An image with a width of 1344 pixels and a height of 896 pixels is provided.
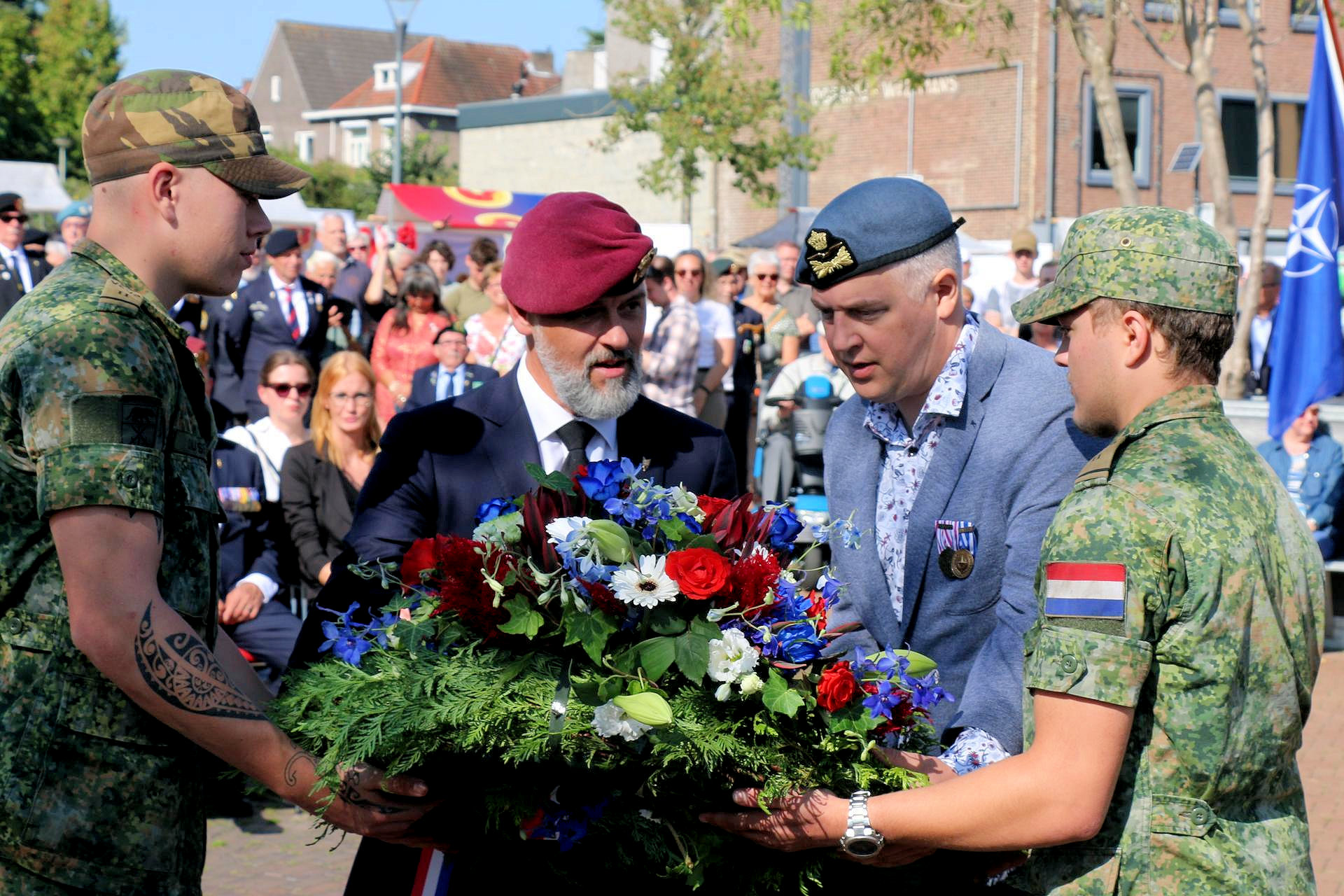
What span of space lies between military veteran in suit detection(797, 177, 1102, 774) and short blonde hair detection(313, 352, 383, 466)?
466 cm

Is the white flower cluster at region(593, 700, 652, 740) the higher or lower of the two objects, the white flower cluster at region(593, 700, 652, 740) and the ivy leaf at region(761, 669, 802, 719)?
the lower

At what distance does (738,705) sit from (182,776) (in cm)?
98

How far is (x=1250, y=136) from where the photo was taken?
34844 millimetres

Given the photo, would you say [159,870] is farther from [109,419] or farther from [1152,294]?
[1152,294]

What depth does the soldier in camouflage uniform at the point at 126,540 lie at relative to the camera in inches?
87.9

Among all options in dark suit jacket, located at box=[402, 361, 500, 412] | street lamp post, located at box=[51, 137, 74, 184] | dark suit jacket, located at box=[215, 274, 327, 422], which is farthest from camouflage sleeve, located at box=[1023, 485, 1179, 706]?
street lamp post, located at box=[51, 137, 74, 184]

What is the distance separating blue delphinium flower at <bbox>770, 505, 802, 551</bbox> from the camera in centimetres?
252

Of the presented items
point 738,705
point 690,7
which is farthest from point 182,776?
point 690,7

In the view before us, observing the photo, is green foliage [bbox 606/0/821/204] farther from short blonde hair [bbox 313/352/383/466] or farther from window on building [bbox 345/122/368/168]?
window on building [bbox 345/122/368/168]

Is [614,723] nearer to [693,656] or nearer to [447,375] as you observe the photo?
[693,656]

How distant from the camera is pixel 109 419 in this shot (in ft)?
7.34

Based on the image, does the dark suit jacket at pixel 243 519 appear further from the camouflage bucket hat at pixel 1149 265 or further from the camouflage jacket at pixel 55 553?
the camouflage bucket hat at pixel 1149 265

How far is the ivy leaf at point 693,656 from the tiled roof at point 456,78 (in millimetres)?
67785

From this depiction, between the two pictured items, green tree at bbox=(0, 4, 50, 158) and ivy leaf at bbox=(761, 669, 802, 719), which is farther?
green tree at bbox=(0, 4, 50, 158)
